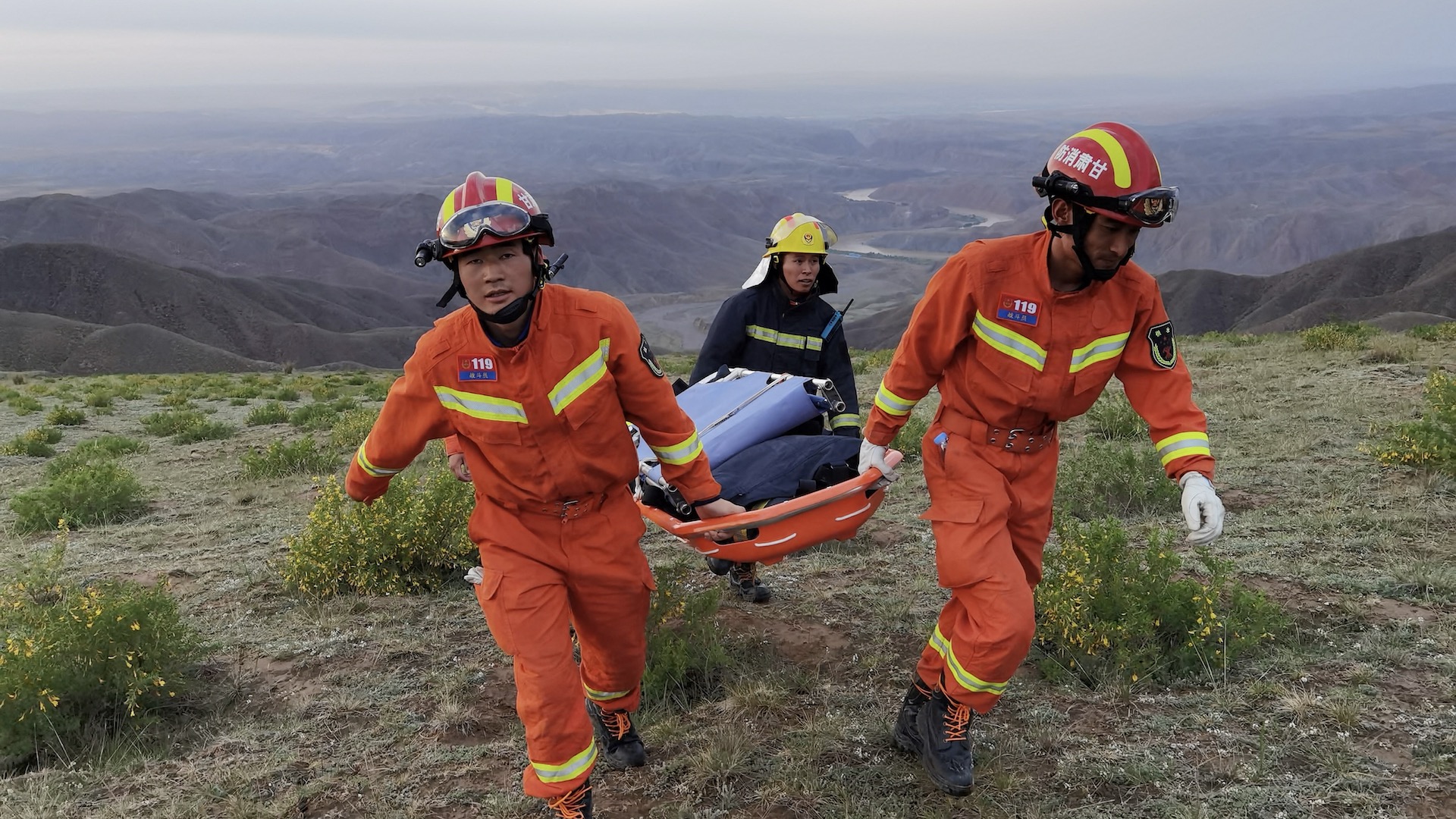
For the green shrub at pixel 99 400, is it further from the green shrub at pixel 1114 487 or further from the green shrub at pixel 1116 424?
Answer: the green shrub at pixel 1114 487

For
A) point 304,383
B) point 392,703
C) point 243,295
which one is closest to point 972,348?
point 392,703

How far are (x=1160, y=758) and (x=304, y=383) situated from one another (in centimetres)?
2248

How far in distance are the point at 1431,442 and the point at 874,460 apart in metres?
5.14

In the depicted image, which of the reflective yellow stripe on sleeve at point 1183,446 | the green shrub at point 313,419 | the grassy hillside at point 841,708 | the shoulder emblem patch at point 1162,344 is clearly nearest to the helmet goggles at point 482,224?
the grassy hillside at point 841,708

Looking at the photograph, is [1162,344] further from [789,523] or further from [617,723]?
[617,723]

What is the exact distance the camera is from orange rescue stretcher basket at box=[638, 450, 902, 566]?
13.1ft

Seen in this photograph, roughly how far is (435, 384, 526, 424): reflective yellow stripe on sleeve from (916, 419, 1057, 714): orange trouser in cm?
161

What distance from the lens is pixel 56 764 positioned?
4359 millimetres

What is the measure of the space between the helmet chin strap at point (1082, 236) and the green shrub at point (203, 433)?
12739mm

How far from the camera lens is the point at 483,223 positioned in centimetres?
342

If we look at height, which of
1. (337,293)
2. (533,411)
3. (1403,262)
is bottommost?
(337,293)

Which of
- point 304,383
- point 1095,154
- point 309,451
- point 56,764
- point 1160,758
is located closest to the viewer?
point 1095,154

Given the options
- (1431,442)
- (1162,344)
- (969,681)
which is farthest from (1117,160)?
(1431,442)

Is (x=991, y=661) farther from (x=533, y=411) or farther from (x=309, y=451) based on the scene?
(x=309, y=451)
